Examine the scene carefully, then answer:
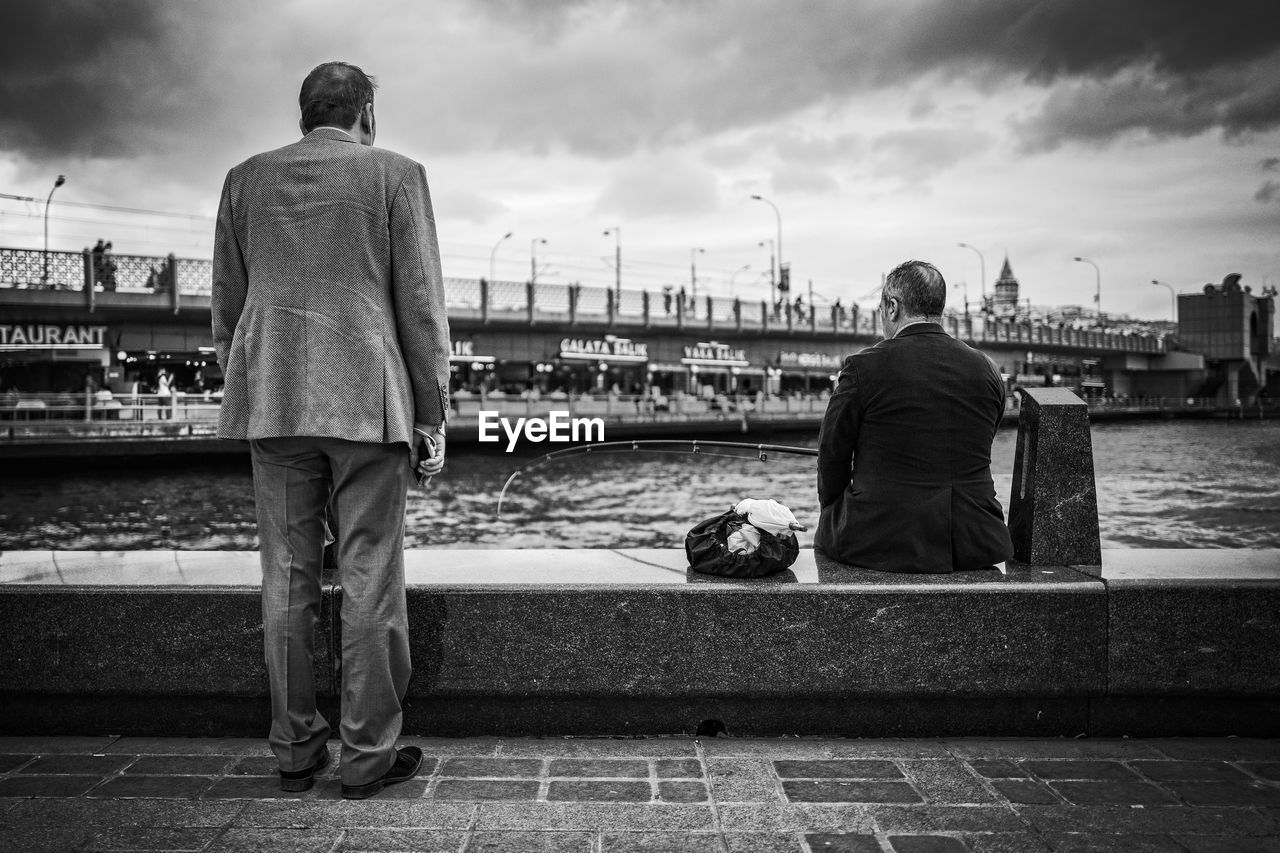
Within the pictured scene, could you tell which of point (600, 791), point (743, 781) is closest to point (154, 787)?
point (600, 791)

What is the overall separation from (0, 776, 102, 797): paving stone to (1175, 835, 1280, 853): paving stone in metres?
2.91

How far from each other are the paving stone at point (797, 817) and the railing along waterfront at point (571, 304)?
19618 millimetres

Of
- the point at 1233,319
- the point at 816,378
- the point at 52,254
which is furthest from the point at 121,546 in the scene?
the point at 1233,319

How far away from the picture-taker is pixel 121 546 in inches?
644

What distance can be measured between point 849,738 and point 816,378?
80.1 m

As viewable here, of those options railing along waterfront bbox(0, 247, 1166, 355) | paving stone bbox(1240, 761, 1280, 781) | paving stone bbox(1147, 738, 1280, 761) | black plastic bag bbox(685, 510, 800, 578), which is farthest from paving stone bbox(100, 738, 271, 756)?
railing along waterfront bbox(0, 247, 1166, 355)

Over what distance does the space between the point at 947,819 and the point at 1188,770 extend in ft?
2.99

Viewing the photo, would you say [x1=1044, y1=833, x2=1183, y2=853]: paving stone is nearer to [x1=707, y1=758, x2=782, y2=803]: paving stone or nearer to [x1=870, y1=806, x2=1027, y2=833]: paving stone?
[x1=870, y1=806, x2=1027, y2=833]: paving stone

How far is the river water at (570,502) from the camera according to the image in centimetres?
1666

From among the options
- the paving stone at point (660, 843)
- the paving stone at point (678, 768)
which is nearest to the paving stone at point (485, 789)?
the paving stone at point (678, 768)

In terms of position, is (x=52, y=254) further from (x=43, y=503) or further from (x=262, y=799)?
(x=262, y=799)

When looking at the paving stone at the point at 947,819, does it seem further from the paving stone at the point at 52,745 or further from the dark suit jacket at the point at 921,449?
the paving stone at the point at 52,745

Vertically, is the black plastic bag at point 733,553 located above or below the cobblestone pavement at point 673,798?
above

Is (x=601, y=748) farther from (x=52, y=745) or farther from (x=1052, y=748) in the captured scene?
(x=52, y=745)
